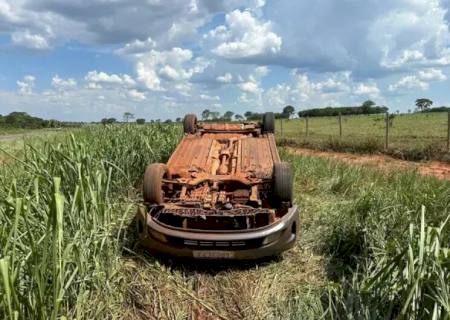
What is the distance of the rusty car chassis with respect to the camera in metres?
4.14

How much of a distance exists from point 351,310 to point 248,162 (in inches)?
101

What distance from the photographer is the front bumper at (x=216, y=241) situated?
412 cm

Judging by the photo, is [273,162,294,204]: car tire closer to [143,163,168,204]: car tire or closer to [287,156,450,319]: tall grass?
[287,156,450,319]: tall grass

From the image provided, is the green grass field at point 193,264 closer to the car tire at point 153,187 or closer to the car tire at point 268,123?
the car tire at point 153,187

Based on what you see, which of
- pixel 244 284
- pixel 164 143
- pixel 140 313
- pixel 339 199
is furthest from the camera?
pixel 164 143

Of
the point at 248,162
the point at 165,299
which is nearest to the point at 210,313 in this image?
the point at 165,299

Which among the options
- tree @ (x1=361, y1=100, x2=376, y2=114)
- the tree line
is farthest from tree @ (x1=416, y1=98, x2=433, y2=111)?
the tree line

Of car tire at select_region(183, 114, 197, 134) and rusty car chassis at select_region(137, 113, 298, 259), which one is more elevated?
car tire at select_region(183, 114, 197, 134)

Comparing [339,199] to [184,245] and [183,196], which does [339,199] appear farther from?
[184,245]

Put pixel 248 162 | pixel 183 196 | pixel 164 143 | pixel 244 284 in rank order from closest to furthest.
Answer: pixel 244 284 < pixel 183 196 < pixel 248 162 < pixel 164 143

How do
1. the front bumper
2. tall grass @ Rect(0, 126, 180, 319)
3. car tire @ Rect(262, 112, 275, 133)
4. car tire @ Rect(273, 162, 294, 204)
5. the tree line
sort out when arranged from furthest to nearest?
the tree line, car tire @ Rect(262, 112, 275, 133), car tire @ Rect(273, 162, 294, 204), the front bumper, tall grass @ Rect(0, 126, 180, 319)

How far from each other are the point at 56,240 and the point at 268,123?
4.90m

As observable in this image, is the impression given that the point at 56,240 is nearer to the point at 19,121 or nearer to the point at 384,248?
the point at 384,248

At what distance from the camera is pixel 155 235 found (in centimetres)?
424
